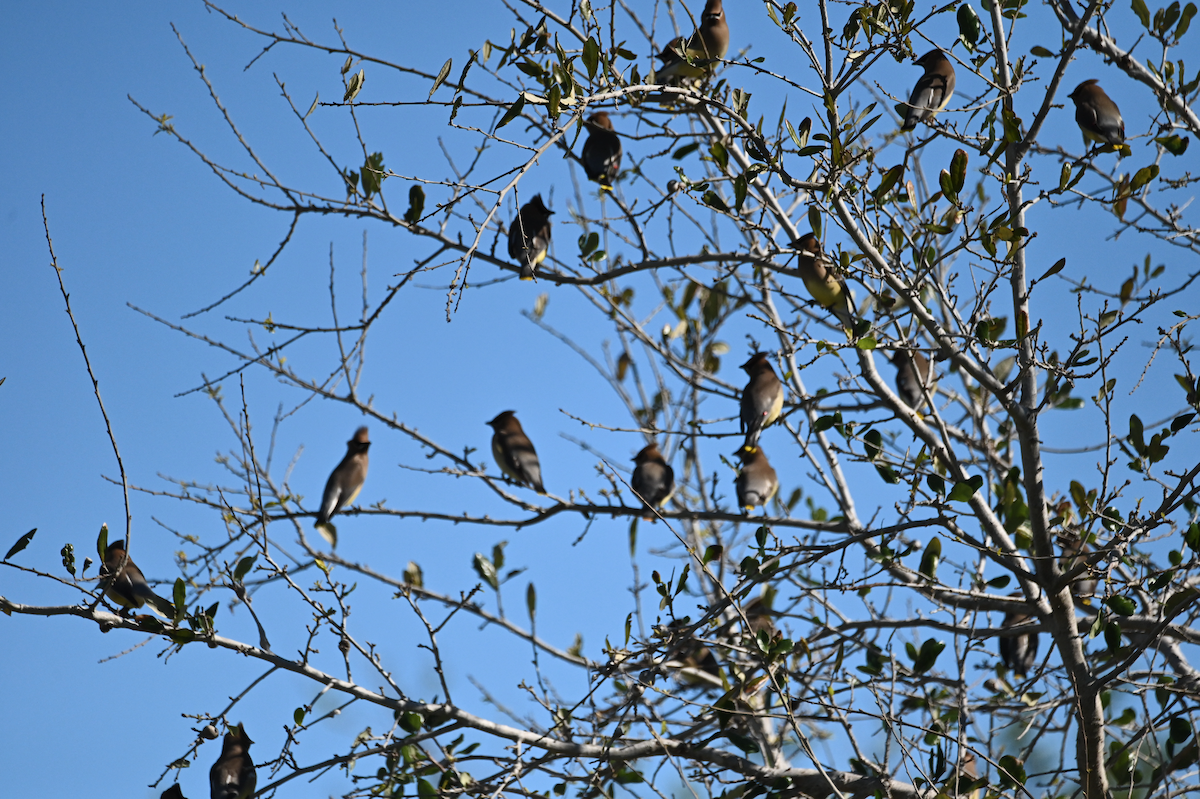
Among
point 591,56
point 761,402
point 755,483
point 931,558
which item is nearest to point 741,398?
point 761,402

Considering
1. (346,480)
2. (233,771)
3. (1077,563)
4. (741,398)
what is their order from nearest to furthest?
(1077,563)
(233,771)
(741,398)
(346,480)

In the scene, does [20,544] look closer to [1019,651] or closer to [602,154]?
[602,154]

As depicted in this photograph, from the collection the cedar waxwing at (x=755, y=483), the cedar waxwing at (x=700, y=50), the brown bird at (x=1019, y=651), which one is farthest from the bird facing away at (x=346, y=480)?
the brown bird at (x=1019, y=651)

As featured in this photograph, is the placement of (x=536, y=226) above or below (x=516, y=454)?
above

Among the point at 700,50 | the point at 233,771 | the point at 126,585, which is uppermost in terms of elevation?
the point at 700,50

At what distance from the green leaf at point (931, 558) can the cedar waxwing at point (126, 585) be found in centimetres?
282

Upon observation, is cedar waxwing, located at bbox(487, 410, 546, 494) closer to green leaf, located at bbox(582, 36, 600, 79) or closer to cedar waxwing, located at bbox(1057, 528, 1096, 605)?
cedar waxwing, located at bbox(1057, 528, 1096, 605)

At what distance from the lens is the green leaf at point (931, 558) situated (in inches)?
155

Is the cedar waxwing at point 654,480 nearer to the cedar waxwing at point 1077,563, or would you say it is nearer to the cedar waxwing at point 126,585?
the cedar waxwing at point 1077,563

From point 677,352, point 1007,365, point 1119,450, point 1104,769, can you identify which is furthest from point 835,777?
point 677,352

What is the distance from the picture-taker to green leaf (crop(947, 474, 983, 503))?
3.40 m

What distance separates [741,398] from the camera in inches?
214

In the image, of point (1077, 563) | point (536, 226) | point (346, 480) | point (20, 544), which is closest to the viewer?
point (20, 544)

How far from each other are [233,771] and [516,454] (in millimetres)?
3007
